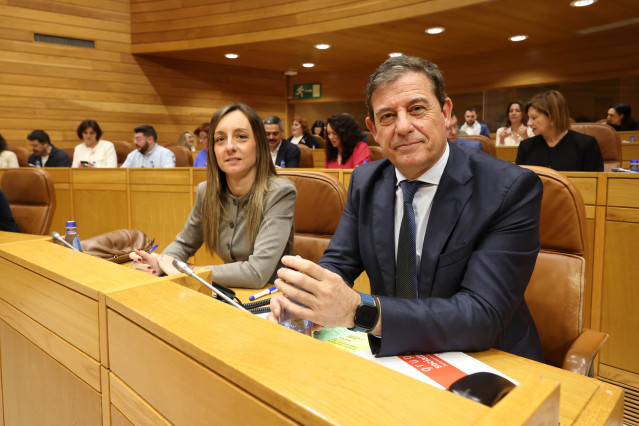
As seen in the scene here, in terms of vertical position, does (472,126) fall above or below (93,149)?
above

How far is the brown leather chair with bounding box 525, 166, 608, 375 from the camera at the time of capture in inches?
53.5

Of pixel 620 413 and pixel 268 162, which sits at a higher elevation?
pixel 268 162

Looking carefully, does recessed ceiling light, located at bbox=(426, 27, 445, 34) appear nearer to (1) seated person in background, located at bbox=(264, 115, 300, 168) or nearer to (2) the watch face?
(1) seated person in background, located at bbox=(264, 115, 300, 168)

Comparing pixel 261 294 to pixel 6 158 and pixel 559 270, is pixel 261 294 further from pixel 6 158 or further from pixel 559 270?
pixel 6 158

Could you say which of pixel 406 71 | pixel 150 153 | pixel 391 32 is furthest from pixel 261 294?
pixel 391 32

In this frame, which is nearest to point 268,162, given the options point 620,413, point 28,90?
point 620,413

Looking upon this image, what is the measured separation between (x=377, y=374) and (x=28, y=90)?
911 centimetres

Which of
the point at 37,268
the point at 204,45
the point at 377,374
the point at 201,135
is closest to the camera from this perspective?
the point at 377,374

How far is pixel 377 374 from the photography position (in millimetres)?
544

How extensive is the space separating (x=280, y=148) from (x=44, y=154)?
11.1ft

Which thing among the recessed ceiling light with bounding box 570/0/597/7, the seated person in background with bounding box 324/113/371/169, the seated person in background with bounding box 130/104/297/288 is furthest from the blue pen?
the recessed ceiling light with bounding box 570/0/597/7

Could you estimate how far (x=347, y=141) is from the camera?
5.04 m

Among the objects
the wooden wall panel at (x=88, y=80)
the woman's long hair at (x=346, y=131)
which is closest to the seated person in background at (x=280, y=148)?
the woman's long hair at (x=346, y=131)

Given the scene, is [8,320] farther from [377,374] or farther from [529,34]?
[529,34]
